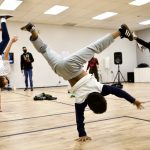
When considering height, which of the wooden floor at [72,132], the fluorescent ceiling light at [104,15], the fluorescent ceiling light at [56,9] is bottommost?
the wooden floor at [72,132]

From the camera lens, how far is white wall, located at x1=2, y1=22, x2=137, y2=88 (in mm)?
10648

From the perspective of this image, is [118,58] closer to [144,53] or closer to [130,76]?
[130,76]

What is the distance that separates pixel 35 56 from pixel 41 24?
145 cm

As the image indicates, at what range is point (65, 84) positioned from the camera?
11.7 meters

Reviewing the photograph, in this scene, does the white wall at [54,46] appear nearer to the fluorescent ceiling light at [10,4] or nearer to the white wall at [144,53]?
the white wall at [144,53]

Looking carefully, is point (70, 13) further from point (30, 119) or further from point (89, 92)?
point (89, 92)

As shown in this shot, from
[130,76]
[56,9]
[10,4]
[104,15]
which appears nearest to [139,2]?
[104,15]

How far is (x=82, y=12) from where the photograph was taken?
9414mm

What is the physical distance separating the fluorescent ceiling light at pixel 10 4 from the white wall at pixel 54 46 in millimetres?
2122

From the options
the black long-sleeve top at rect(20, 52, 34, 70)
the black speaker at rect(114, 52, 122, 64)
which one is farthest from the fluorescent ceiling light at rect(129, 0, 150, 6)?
the black long-sleeve top at rect(20, 52, 34, 70)

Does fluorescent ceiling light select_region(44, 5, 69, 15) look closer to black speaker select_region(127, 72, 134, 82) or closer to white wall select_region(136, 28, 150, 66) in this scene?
black speaker select_region(127, 72, 134, 82)

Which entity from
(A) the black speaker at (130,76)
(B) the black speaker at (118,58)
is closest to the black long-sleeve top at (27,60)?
(B) the black speaker at (118,58)

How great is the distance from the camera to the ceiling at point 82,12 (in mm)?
8195

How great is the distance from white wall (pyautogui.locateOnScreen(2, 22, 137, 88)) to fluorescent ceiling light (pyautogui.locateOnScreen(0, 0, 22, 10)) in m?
2.12
